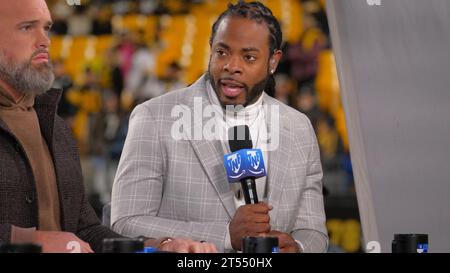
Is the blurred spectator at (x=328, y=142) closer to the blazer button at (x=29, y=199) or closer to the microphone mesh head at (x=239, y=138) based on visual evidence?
the microphone mesh head at (x=239, y=138)

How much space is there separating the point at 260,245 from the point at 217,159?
674 millimetres

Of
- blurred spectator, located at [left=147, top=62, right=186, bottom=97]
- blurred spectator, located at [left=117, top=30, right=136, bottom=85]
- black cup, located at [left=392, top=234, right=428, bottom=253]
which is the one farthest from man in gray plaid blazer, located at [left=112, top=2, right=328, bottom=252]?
blurred spectator, located at [left=147, top=62, right=186, bottom=97]

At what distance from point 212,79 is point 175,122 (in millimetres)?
123

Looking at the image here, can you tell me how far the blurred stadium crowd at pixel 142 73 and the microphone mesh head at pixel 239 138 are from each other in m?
2.56

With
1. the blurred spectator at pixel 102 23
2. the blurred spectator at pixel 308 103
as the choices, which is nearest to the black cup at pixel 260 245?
the blurred spectator at pixel 308 103

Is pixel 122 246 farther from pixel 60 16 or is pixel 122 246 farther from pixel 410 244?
pixel 60 16

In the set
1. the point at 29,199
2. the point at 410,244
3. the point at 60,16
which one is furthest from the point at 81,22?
the point at 410,244

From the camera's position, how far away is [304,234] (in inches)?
79.9

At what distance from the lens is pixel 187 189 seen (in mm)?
1994

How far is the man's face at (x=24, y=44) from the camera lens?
1845mm

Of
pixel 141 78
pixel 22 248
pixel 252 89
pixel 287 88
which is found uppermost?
pixel 141 78
